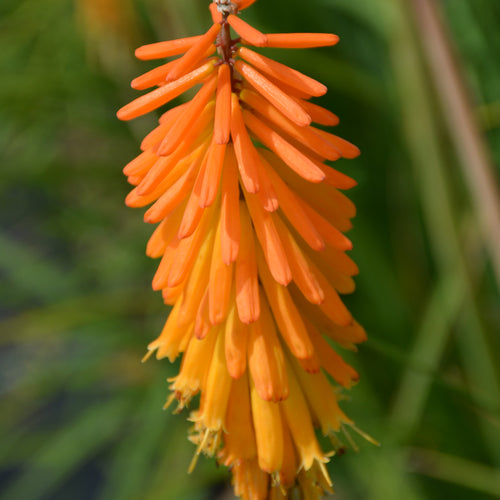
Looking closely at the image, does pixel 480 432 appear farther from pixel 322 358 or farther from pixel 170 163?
pixel 170 163

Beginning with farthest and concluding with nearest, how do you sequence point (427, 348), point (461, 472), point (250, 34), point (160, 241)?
point (427, 348)
point (461, 472)
point (160, 241)
point (250, 34)

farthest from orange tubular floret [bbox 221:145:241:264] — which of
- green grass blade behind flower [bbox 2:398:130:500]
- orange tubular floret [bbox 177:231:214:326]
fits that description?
green grass blade behind flower [bbox 2:398:130:500]

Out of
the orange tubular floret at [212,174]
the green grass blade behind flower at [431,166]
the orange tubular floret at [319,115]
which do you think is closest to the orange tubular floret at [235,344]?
the orange tubular floret at [212,174]

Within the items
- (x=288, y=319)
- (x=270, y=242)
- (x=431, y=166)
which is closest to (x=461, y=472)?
(x=431, y=166)

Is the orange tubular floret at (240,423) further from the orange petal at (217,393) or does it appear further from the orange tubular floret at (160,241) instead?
the orange tubular floret at (160,241)

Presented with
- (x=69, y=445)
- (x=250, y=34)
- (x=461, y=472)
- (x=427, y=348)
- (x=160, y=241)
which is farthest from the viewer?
(x=69, y=445)

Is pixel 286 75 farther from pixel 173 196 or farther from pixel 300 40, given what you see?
pixel 173 196
